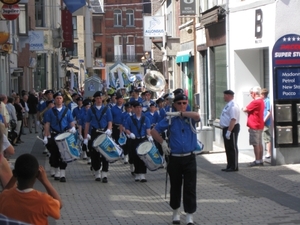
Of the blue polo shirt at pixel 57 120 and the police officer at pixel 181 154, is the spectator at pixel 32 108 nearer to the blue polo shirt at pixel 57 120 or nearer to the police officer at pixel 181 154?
the blue polo shirt at pixel 57 120

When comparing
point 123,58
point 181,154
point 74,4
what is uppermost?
point 123,58

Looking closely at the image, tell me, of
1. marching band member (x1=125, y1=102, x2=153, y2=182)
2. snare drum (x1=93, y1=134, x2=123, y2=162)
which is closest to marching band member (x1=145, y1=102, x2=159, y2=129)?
marching band member (x1=125, y1=102, x2=153, y2=182)

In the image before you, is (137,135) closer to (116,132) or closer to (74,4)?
(116,132)

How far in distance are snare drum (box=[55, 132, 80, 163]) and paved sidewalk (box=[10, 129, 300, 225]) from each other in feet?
1.82

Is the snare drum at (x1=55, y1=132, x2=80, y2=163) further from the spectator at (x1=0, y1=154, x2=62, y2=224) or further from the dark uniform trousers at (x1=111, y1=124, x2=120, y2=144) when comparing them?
the spectator at (x1=0, y1=154, x2=62, y2=224)

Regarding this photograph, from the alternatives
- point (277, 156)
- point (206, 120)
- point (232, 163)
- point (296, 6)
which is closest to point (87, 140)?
point (232, 163)

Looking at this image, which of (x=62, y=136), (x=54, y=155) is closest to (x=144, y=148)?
(x=62, y=136)

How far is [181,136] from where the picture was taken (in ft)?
33.9

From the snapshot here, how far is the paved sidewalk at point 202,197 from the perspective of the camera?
35.4 feet

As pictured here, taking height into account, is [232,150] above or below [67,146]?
below

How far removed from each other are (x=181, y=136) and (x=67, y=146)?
516 cm

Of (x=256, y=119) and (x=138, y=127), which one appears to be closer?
(x=138, y=127)

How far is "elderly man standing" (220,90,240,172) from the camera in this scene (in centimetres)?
1628

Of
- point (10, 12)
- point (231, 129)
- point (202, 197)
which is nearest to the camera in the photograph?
point (202, 197)
